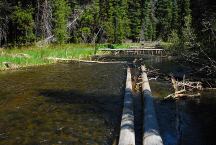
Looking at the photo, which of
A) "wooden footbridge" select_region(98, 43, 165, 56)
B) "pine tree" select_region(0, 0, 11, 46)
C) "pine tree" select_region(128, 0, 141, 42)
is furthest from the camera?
"pine tree" select_region(128, 0, 141, 42)

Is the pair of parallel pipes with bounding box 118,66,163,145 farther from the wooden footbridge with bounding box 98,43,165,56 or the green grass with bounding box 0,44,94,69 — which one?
the wooden footbridge with bounding box 98,43,165,56

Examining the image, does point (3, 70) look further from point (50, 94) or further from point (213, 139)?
point (213, 139)

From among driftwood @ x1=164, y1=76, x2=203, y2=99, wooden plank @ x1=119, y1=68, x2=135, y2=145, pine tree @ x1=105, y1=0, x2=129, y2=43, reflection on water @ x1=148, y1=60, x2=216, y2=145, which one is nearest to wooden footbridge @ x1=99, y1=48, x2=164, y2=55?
pine tree @ x1=105, y1=0, x2=129, y2=43

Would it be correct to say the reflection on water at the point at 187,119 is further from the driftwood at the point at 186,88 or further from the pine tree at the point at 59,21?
the pine tree at the point at 59,21

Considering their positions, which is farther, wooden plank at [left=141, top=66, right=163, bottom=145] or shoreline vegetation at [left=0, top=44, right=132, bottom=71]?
shoreline vegetation at [left=0, top=44, right=132, bottom=71]

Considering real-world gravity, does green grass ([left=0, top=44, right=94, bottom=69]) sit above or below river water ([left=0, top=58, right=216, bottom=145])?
Answer: above

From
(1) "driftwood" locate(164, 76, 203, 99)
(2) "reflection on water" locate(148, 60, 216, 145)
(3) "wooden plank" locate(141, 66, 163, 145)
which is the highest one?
(3) "wooden plank" locate(141, 66, 163, 145)

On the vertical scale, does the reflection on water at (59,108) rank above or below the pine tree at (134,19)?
below

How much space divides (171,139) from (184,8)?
78.0 m

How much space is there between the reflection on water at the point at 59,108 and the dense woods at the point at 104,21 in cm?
689

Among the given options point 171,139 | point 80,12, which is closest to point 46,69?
point 171,139

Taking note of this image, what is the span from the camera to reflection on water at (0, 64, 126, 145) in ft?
41.8

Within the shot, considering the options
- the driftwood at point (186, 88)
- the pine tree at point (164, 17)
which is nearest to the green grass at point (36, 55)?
the driftwood at point (186, 88)

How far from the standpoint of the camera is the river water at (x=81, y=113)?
1269cm
